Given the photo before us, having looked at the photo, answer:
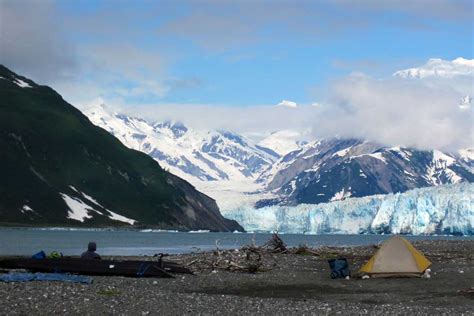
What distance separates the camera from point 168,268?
38188 millimetres

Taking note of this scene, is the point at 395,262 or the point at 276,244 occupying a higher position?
the point at 276,244

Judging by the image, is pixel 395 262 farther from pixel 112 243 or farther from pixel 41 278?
pixel 112 243

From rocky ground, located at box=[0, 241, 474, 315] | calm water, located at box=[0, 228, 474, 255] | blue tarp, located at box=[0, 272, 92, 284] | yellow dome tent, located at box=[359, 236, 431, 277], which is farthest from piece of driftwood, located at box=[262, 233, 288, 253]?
blue tarp, located at box=[0, 272, 92, 284]

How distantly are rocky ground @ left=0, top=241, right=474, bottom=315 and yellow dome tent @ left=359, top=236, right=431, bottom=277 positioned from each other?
0.88 metres

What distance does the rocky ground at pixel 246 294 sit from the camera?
2438 centimetres

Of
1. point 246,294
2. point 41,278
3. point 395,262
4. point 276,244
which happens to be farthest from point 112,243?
point 246,294

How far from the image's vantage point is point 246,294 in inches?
1231

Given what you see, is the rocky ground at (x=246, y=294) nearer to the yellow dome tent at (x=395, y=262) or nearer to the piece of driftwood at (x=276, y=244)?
the yellow dome tent at (x=395, y=262)

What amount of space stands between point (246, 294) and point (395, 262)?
9.67m

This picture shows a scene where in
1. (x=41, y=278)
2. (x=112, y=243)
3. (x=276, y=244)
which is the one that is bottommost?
(x=112, y=243)

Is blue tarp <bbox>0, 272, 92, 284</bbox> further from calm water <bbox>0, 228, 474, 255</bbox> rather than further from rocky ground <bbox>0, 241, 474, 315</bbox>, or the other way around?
calm water <bbox>0, 228, 474, 255</bbox>

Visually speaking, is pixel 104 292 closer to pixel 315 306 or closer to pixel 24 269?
pixel 315 306

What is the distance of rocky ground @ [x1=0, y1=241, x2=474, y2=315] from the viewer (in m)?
24.4

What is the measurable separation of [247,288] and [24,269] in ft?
32.8
